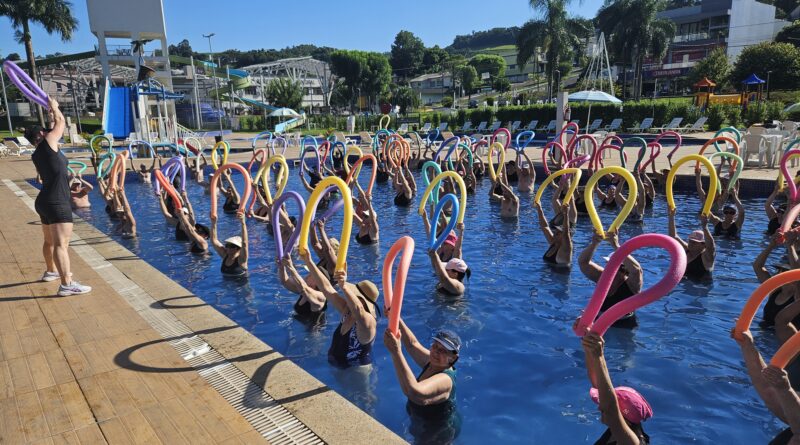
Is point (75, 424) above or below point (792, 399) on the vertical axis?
below

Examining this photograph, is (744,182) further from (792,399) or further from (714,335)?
(792,399)

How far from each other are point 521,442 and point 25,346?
472 cm

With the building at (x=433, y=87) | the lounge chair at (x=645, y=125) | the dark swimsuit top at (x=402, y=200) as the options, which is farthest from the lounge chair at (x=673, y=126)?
the building at (x=433, y=87)

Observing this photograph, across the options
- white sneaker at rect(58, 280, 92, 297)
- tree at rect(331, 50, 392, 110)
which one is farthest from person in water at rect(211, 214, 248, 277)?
tree at rect(331, 50, 392, 110)

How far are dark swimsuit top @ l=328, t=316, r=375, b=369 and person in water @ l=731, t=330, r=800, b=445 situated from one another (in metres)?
3.28

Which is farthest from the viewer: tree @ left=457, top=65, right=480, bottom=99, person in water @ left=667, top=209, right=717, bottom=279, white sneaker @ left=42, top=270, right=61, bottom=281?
tree @ left=457, top=65, right=480, bottom=99

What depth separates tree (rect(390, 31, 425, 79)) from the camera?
517 feet

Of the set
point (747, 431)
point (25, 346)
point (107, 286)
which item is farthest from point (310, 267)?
point (747, 431)

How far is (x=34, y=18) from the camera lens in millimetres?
47250

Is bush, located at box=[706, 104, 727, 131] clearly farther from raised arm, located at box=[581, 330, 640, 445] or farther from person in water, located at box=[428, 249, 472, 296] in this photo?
raised arm, located at box=[581, 330, 640, 445]

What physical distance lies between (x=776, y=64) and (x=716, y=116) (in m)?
25.0

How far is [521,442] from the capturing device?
15.5ft

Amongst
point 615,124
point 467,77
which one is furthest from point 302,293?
point 467,77

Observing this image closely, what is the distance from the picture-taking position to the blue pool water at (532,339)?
499 cm
